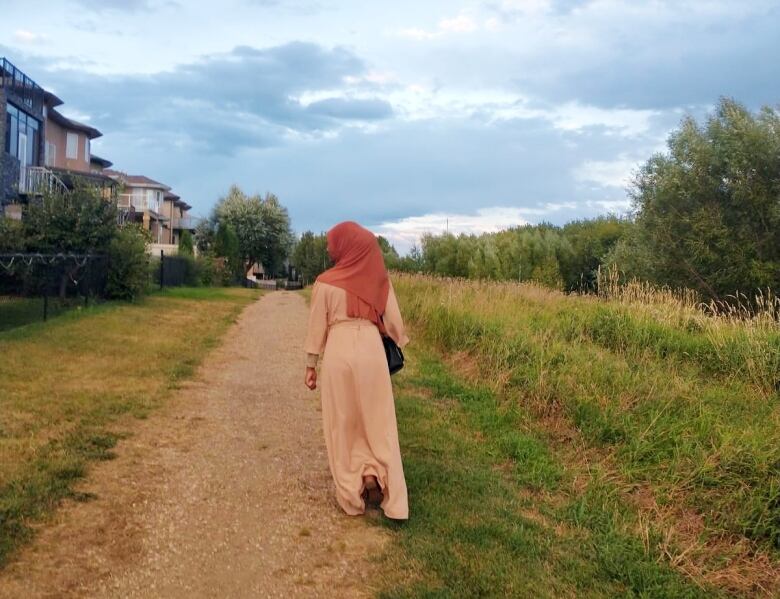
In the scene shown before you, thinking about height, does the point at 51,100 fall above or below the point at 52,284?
above

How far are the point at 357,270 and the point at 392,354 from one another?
693 millimetres

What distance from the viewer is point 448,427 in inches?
321

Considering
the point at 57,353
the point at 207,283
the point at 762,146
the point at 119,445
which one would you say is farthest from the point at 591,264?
the point at 119,445

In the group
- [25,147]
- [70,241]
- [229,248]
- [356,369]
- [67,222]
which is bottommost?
[356,369]

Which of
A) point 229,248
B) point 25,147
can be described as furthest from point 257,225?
point 25,147

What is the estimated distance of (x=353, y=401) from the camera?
5.48m

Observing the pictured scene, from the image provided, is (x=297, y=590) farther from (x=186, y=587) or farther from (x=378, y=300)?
(x=378, y=300)

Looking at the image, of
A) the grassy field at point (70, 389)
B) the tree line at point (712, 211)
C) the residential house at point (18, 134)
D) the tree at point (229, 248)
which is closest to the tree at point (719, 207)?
the tree line at point (712, 211)

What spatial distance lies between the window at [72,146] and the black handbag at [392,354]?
136ft

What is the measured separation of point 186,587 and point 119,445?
300cm

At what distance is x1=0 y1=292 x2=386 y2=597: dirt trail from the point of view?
165 inches

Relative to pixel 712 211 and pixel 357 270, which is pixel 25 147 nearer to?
pixel 712 211

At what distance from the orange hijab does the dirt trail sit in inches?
57.3

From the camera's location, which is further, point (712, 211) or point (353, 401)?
point (712, 211)
